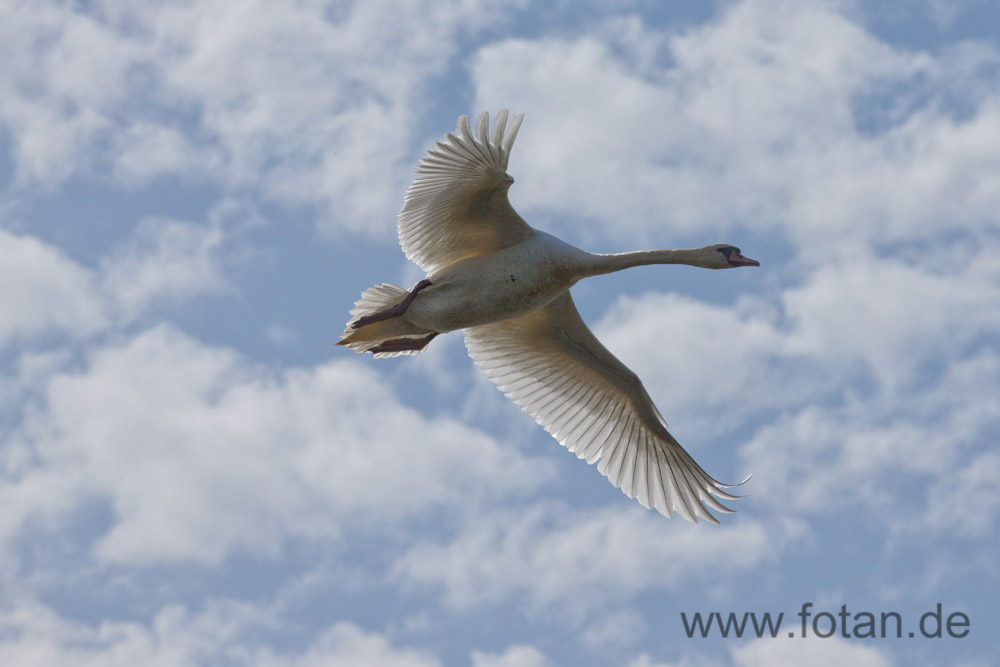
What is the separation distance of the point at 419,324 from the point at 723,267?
11.1 ft

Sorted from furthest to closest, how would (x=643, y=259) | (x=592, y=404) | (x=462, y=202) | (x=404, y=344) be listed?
(x=592, y=404) < (x=404, y=344) < (x=643, y=259) < (x=462, y=202)

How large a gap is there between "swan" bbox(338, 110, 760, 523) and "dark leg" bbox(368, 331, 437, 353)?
18 millimetres

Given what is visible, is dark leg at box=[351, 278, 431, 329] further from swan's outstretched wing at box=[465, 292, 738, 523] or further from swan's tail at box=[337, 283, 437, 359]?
swan's outstretched wing at box=[465, 292, 738, 523]

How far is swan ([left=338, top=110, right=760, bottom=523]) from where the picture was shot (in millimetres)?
11961

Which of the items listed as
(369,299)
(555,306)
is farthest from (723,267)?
(369,299)

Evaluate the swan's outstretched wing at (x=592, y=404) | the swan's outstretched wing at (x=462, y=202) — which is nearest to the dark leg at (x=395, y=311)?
the swan's outstretched wing at (x=462, y=202)

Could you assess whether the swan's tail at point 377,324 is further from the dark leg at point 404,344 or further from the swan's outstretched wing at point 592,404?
the swan's outstretched wing at point 592,404

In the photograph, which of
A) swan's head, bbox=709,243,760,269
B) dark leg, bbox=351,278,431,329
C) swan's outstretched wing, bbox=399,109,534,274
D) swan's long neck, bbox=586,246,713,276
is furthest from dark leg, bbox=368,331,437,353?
swan's head, bbox=709,243,760,269

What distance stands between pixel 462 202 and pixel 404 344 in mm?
1779

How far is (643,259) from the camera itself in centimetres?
1244

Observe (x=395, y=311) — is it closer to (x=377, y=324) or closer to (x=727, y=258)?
(x=377, y=324)

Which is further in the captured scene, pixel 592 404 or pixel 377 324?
pixel 592 404

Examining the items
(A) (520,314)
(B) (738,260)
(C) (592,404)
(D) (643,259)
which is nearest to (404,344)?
(A) (520,314)

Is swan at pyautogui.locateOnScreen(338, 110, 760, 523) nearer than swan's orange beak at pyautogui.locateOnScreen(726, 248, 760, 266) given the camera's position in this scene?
Yes
